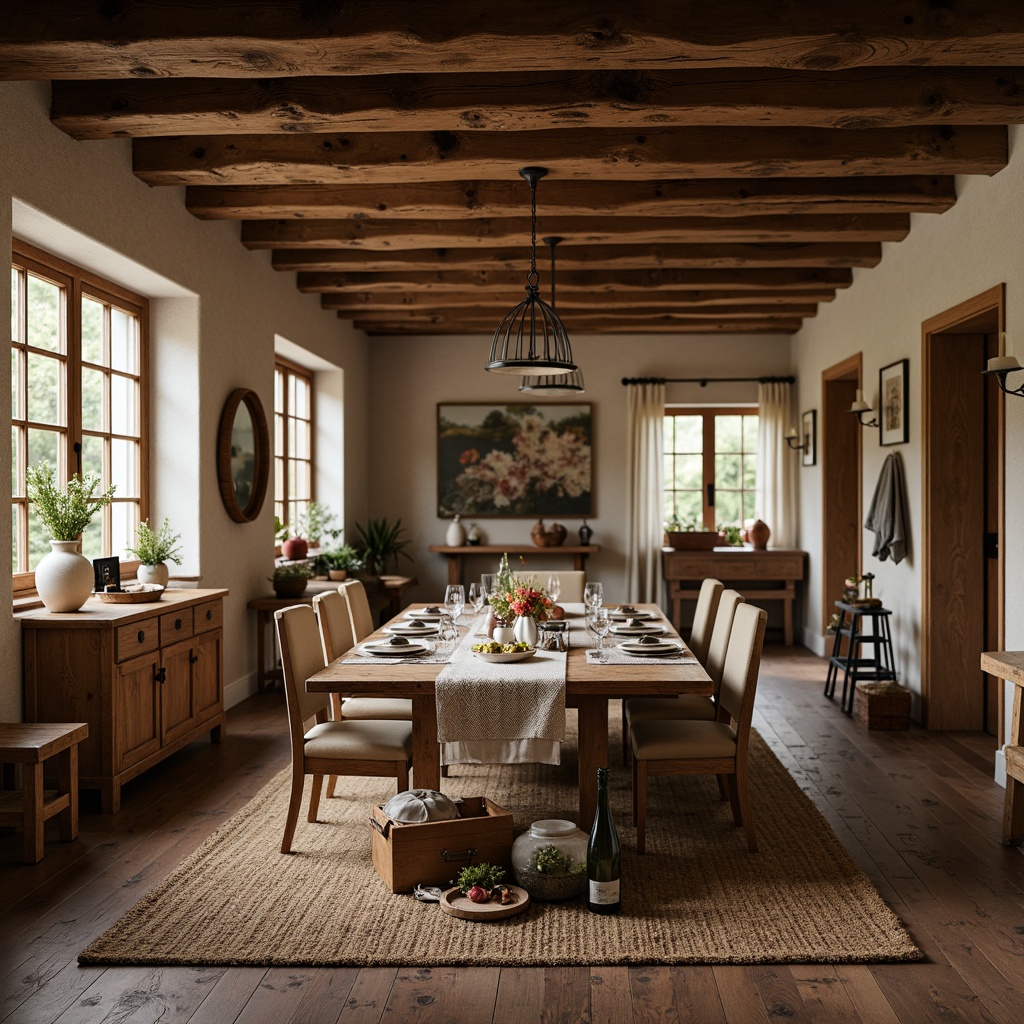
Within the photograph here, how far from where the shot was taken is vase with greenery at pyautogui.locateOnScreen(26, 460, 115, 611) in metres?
3.91

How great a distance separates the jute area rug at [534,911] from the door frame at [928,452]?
1.49m

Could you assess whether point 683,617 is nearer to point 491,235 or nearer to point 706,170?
point 491,235

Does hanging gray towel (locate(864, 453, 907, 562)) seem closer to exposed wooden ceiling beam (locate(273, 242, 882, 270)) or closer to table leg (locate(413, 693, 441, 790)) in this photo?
exposed wooden ceiling beam (locate(273, 242, 882, 270))

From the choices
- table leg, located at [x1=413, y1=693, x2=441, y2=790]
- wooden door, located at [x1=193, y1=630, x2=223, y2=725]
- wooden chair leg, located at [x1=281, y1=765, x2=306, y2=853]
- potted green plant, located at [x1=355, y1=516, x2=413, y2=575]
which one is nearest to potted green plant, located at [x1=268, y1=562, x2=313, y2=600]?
wooden door, located at [x1=193, y1=630, x2=223, y2=725]

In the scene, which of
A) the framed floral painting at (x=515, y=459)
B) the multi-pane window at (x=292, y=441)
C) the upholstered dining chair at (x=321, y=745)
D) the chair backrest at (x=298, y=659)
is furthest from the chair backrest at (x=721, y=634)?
the framed floral painting at (x=515, y=459)

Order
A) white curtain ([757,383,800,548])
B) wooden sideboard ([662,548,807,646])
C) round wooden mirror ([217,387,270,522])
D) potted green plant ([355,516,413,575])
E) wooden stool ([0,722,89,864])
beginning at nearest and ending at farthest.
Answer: wooden stool ([0,722,89,864]), round wooden mirror ([217,387,270,522]), wooden sideboard ([662,548,807,646]), potted green plant ([355,516,413,575]), white curtain ([757,383,800,548])

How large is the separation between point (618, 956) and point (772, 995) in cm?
41

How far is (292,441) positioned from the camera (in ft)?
25.0

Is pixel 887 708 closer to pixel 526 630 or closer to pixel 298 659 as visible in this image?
pixel 526 630

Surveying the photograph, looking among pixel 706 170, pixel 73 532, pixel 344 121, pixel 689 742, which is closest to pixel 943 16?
pixel 706 170

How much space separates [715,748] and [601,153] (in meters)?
2.52

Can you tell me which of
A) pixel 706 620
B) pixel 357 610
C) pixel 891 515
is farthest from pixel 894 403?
pixel 357 610

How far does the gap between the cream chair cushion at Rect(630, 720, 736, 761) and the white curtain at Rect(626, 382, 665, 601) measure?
519 centimetres

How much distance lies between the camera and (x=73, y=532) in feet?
13.0
